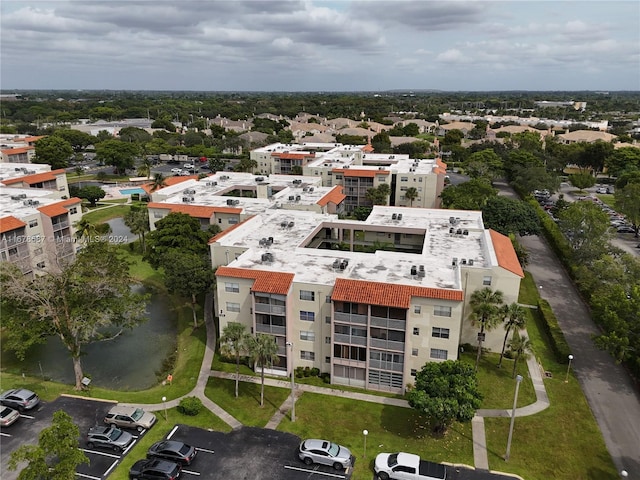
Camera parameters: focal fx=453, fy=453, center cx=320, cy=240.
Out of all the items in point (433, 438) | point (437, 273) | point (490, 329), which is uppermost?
point (437, 273)

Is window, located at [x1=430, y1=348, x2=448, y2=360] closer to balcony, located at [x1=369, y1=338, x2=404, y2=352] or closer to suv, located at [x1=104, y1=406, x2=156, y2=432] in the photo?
balcony, located at [x1=369, y1=338, x2=404, y2=352]

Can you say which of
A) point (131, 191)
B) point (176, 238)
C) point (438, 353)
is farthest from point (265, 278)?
point (131, 191)

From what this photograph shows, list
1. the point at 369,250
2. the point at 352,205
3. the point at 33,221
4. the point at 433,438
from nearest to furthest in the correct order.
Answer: the point at 433,438 < the point at 33,221 < the point at 369,250 < the point at 352,205

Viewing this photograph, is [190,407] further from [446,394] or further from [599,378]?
[599,378]

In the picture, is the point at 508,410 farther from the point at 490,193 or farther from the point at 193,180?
the point at 193,180

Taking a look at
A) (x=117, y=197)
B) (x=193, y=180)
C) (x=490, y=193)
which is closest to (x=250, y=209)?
(x=193, y=180)

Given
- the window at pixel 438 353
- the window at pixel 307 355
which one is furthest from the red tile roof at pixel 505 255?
the window at pixel 307 355
